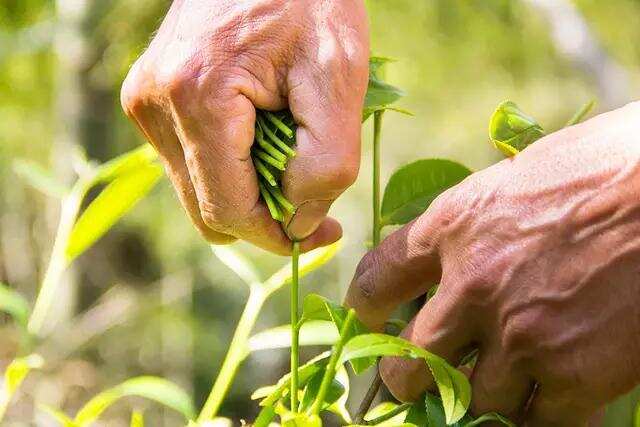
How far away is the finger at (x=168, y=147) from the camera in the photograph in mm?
576

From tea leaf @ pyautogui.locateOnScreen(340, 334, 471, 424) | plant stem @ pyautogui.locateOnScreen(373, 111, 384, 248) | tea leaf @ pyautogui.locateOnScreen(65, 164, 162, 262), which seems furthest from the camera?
tea leaf @ pyautogui.locateOnScreen(65, 164, 162, 262)

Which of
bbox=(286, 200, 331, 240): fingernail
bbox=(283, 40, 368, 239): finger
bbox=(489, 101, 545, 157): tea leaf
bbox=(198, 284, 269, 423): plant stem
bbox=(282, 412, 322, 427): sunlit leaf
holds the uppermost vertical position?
bbox=(283, 40, 368, 239): finger

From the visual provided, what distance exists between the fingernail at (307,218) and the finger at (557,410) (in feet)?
0.50

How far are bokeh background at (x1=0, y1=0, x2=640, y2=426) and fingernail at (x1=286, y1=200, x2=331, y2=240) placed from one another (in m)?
1.45

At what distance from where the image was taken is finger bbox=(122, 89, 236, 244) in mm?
576

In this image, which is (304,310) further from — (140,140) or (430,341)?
(140,140)

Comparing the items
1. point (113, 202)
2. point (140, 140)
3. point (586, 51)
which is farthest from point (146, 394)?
point (140, 140)

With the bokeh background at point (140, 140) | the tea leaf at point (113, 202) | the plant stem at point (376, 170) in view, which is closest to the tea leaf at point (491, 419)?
the plant stem at point (376, 170)

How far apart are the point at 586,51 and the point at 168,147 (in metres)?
1.39

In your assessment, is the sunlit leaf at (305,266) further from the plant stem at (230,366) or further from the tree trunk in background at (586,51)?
the tree trunk in background at (586,51)

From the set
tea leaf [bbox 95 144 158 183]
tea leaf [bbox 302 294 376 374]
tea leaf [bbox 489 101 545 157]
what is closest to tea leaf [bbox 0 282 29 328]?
tea leaf [bbox 95 144 158 183]

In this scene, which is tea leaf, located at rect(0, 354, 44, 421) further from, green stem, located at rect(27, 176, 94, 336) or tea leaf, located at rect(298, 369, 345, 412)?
tea leaf, located at rect(298, 369, 345, 412)

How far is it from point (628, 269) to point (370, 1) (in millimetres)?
2429

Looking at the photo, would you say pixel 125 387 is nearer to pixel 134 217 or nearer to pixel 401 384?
pixel 401 384
